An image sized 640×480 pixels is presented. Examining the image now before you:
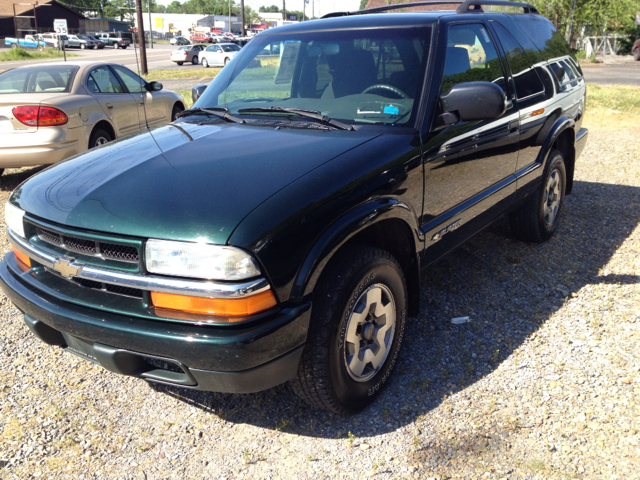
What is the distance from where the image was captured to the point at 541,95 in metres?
4.45

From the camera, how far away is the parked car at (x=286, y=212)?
2217mm

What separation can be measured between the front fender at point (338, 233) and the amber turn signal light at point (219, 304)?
138 millimetres

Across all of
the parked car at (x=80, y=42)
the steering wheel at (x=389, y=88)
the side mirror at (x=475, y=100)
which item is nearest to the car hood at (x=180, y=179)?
the steering wheel at (x=389, y=88)

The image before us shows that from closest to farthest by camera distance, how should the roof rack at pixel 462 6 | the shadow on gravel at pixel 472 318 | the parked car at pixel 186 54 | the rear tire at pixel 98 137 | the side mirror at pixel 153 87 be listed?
1. the shadow on gravel at pixel 472 318
2. the roof rack at pixel 462 6
3. the side mirror at pixel 153 87
4. the rear tire at pixel 98 137
5. the parked car at pixel 186 54

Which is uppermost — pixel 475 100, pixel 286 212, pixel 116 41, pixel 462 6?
pixel 116 41

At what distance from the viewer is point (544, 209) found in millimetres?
4922

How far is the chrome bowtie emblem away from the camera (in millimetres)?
2416

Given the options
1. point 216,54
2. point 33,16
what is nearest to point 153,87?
point 216,54

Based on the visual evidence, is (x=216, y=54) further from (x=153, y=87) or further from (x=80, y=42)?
(x=153, y=87)

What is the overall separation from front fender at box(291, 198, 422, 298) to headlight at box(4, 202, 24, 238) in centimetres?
147

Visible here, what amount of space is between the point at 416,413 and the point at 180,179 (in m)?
1.64

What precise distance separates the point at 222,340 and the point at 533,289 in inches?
114

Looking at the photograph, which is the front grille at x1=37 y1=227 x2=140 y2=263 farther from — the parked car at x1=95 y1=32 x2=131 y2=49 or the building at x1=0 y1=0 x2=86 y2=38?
the parked car at x1=95 y1=32 x2=131 y2=49

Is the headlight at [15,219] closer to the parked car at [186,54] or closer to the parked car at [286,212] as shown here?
the parked car at [286,212]
